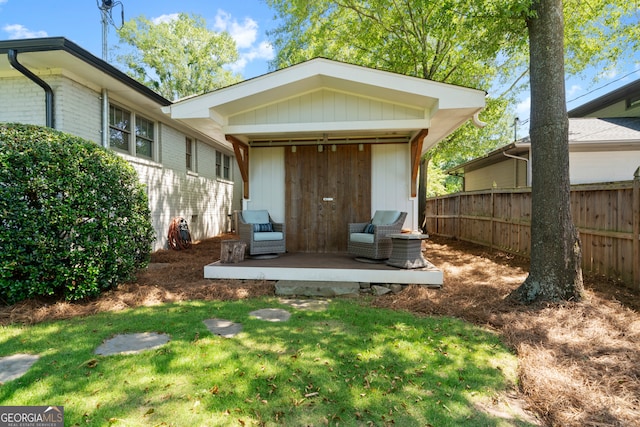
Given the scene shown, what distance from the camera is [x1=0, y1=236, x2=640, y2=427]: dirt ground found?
2.08 m

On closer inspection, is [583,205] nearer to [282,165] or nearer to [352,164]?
[352,164]

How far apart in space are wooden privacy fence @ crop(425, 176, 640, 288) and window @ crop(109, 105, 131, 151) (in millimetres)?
8673

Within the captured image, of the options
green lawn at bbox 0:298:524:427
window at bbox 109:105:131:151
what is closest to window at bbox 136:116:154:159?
window at bbox 109:105:131:151

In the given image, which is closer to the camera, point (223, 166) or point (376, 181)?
point (376, 181)

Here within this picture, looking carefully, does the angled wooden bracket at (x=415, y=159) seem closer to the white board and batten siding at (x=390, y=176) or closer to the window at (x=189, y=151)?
the white board and batten siding at (x=390, y=176)

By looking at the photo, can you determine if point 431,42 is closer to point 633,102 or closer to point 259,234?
point 633,102

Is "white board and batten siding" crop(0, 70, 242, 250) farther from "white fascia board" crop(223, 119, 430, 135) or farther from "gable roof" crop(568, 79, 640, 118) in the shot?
"gable roof" crop(568, 79, 640, 118)

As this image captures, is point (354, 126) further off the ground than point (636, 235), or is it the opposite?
point (354, 126)

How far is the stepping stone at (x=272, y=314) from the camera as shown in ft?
11.7

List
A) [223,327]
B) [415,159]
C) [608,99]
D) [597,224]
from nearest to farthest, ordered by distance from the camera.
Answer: [223,327], [597,224], [415,159], [608,99]

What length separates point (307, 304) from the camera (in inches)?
165

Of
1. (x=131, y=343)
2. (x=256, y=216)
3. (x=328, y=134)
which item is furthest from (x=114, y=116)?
(x=131, y=343)

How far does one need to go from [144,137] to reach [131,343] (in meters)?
6.41

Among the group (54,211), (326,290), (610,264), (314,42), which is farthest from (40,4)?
(610,264)
